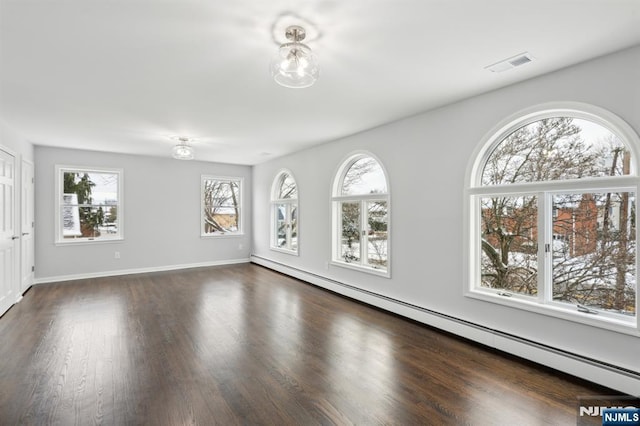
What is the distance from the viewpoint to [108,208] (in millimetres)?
6414

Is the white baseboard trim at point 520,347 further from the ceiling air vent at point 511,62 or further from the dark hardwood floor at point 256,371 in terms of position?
the ceiling air vent at point 511,62

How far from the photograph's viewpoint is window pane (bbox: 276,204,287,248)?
6.83 meters

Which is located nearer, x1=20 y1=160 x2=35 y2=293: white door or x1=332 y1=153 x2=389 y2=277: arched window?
x1=332 y1=153 x2=389 y2=277: arched window

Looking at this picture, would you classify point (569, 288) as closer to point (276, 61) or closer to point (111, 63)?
point (276, 61)

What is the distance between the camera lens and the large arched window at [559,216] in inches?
96.1

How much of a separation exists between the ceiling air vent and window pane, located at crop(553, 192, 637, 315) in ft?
3.91

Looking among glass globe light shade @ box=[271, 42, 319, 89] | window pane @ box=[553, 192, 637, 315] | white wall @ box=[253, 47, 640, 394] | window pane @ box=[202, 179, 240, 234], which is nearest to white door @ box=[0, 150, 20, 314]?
A: window pane @ box=[202, 179, 240, 234]

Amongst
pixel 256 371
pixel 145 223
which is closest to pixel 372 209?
pixel 256 371

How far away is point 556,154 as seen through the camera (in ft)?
9.30

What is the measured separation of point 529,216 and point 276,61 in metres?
2.65

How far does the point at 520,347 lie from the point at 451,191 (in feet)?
5.30

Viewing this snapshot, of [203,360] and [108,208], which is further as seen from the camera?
[108,208]

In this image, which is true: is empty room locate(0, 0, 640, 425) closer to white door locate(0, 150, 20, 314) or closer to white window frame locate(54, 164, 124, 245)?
white door locate(0, 150, 20, 314)

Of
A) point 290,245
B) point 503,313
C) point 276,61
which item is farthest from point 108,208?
point 503,313
